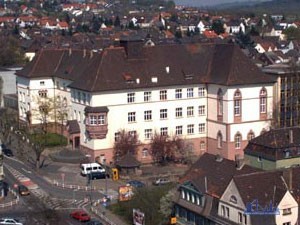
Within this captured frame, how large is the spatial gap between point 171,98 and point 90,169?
856 centimetres

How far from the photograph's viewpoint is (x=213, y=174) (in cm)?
3581

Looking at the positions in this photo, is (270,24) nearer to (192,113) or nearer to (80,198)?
(192,113)

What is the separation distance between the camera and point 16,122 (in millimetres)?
60625

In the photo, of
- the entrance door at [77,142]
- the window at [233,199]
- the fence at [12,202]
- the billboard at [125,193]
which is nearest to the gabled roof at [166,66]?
the entrance door at [77,142]

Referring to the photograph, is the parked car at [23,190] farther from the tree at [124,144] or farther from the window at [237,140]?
the window at [237,140]

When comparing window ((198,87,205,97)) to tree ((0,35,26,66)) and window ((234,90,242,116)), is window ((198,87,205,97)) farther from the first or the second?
tree ((0,35,26,66))

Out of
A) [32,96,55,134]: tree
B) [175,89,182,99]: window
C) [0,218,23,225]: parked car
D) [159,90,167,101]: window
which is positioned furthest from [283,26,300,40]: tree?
[0,218,23,225]: parked car

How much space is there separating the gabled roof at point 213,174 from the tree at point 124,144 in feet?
41.6

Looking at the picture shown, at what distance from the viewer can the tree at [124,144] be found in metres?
50.0

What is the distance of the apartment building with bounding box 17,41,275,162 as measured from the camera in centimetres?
5047

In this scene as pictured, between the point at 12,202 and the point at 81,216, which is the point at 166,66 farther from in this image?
the point at 81,216

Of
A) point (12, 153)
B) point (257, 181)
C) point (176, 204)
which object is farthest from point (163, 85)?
point (257, 181)

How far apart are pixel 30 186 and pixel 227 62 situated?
16.2 m

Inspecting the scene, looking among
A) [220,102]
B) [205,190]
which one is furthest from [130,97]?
[205,190]
